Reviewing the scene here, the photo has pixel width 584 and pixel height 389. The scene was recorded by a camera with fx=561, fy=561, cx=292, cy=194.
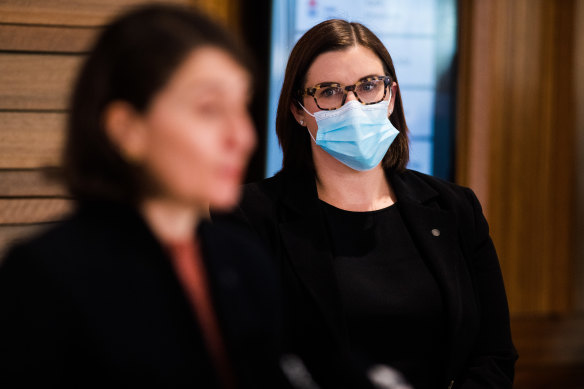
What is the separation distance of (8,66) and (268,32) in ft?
Answer: 3.75

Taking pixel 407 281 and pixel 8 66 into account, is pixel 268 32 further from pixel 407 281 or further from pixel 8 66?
pixel 407 281

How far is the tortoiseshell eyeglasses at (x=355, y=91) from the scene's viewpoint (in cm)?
151

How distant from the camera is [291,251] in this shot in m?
1.48

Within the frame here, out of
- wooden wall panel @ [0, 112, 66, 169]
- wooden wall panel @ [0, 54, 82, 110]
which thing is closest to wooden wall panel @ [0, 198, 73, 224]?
wooden wall panel @ [0, 112, 66, 169]

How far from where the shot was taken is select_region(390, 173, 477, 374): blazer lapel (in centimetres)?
144

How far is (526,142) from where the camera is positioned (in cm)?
313

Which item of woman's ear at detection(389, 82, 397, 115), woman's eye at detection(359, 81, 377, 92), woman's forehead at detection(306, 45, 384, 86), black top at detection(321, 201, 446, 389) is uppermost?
woman's forehead at detection(306, 45, 384, 86)

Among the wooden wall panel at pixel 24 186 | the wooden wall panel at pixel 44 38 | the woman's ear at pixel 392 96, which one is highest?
the wooden wall panel at pixel 44 38

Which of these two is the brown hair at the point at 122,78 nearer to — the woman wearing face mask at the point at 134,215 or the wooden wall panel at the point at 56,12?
the woman wearing face mask at the point at 134,215

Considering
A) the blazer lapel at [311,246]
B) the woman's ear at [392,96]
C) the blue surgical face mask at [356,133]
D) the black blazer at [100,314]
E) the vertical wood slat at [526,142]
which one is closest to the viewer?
the black blazer at [100,314]

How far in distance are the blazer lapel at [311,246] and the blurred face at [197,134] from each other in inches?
31.3

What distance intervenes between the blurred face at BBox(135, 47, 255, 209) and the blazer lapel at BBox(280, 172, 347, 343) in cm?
79

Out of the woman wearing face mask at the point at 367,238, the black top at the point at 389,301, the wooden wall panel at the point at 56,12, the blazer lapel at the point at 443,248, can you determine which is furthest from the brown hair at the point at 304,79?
Result: the wooden wall panel at the point at 56,12

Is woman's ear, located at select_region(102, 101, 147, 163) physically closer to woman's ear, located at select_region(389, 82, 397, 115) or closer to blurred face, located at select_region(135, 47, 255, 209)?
blurred face, located at select_region(135, 47, 255, 209)
